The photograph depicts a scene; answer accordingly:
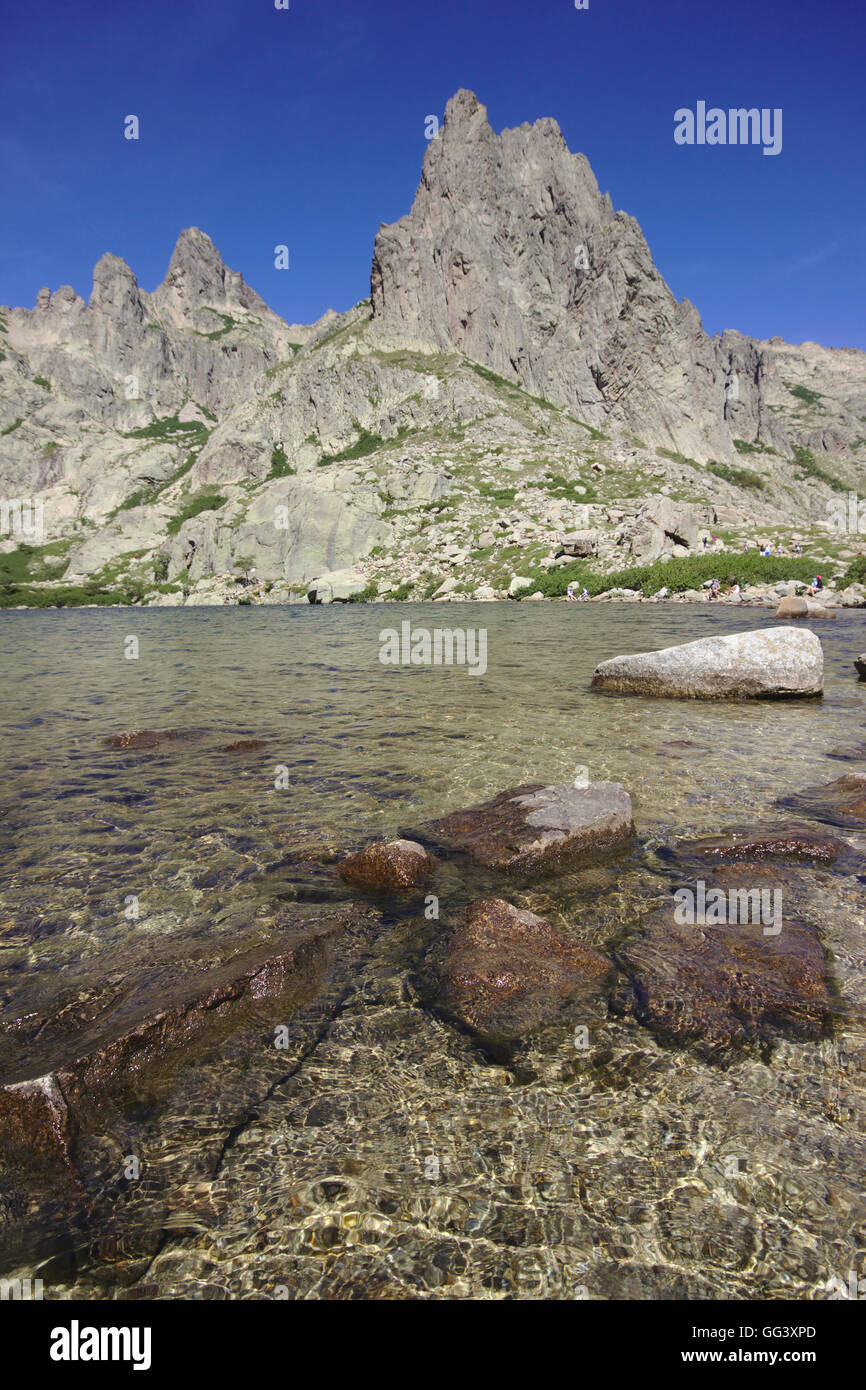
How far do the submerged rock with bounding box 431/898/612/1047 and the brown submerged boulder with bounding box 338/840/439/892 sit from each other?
1.06 metres

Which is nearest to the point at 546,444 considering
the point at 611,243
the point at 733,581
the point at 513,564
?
the point at 513,564

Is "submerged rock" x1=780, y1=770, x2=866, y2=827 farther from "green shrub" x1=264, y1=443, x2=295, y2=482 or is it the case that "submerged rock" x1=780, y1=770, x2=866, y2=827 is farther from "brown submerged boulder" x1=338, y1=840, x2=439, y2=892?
"green shrub" x1=264, y1=443, x2=295, y2=482

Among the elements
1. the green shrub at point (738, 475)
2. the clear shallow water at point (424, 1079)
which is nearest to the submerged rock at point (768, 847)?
the clear shallow water at point (424, 1079)

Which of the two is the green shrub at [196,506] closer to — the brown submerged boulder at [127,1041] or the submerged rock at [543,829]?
the submerged rock at [543,829]

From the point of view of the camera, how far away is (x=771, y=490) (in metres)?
141

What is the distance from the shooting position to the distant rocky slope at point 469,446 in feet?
266

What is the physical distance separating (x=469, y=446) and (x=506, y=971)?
119 meters

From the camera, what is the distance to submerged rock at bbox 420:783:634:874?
6539 millimetres

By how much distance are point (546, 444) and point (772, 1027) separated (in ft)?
398

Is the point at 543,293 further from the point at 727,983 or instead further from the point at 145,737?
the point at 727,983

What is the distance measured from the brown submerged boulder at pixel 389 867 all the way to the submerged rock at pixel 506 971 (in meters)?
1.06

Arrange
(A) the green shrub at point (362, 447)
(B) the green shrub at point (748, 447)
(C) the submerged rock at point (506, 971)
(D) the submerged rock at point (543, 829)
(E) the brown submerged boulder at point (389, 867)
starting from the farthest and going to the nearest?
(B) the green shrub at point (748, 447) < (A) the green shrub at point (362, 447) < (D) the submerged rock at point (543, 829) < (E) the brown submerged boulder at point (389, 867) < (C) the submerged rock at point (506, 971)

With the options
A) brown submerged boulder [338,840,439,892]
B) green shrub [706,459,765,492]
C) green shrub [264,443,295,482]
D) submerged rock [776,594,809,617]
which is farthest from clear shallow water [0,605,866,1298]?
green shrub [706,459,765,492]

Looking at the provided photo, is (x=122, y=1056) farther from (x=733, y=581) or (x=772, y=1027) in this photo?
(x=733, y=581)
